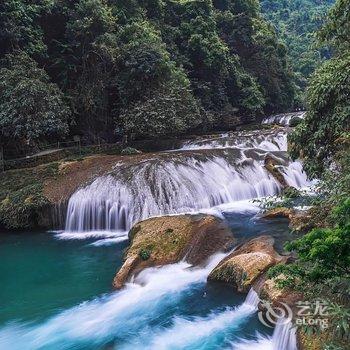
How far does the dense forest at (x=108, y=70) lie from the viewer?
18766mm

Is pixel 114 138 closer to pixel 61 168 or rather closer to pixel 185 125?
pixel 185 125

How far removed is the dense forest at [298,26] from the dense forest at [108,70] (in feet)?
86.7

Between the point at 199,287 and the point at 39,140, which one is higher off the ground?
the point at 39,140

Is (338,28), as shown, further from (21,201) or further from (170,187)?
(21,201)

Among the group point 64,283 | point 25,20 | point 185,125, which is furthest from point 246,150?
point 25,20

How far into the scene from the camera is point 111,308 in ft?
28.1

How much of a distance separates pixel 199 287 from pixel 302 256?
4898mm

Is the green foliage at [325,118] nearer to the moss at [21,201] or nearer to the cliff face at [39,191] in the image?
the cliff face at [39,191]

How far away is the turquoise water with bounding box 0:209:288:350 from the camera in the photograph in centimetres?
739

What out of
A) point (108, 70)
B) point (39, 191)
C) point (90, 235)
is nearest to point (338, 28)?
point (90, 235)

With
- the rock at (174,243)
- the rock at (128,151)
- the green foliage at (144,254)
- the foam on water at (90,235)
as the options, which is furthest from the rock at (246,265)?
the rock at (128,151)

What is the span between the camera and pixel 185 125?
2277 centimetres

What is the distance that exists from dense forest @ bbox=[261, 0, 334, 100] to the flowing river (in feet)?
134
